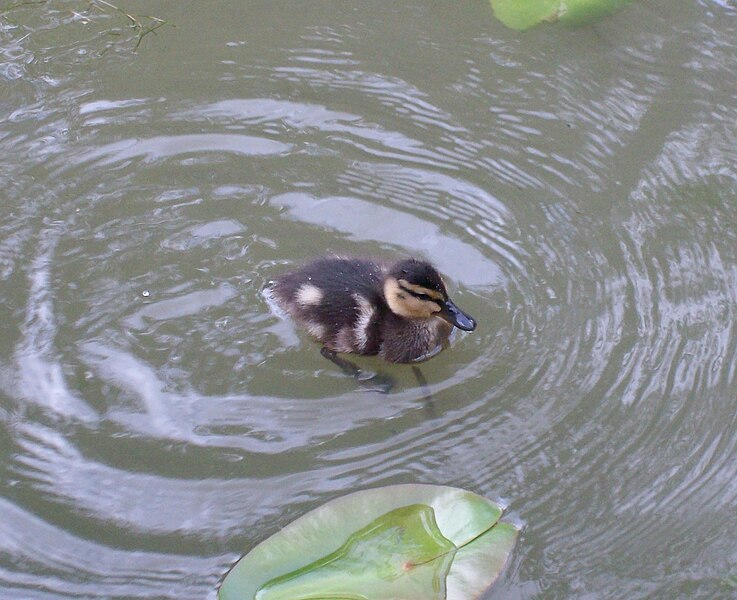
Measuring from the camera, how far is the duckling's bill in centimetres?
323

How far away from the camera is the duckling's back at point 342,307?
11.3 feet

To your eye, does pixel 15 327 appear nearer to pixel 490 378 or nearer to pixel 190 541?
pixel 190 541

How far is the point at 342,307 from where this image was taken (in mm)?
3430

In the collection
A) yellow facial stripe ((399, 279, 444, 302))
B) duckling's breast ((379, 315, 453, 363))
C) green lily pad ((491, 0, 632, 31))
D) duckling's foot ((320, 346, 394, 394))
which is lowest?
duckling's foot ((320, 346, 394, 394))

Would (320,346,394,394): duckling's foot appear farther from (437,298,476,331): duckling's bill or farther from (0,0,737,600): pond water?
(437,298,476,331): duckling's bill

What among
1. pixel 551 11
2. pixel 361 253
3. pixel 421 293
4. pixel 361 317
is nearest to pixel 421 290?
pixel 421 293

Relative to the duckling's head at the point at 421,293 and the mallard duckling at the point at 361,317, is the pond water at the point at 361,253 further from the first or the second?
the duckling's head at the point at 421,293

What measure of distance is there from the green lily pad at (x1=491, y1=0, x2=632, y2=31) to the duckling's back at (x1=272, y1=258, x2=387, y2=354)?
5.85ft

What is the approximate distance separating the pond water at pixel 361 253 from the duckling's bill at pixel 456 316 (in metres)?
0.19

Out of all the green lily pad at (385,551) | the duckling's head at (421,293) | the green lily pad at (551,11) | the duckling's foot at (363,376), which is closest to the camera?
the green lily pad at (385,551)

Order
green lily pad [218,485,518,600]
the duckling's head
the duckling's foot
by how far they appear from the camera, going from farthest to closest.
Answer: the duckling's foot → the duckling's head → green lily pad [218,485,518,600]

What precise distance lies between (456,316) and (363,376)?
0.38m

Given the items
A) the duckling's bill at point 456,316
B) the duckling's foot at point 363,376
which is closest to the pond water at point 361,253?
the duckling's foot at point 363,376

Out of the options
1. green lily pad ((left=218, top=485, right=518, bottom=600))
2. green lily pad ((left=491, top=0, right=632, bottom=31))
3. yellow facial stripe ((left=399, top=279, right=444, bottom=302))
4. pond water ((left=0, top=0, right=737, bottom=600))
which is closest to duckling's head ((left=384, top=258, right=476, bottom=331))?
yellow facial stripe ((left=399, top=279, right=444, bottom=302))
